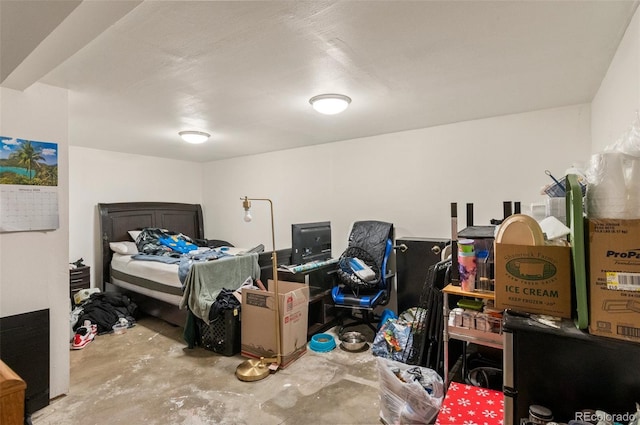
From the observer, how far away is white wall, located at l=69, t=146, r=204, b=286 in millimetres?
4383

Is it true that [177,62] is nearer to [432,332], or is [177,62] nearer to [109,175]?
[432,332]

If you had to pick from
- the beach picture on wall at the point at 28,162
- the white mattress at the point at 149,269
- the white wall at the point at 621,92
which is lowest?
the white mattress at the point at 149,269

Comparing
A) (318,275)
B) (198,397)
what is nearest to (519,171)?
(318,275)

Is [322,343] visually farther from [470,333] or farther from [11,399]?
[11,399]

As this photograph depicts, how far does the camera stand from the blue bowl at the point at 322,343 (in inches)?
122

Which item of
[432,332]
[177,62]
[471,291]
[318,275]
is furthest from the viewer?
[318,275]

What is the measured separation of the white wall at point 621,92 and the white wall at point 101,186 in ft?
18.9

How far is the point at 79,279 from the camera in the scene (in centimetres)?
412

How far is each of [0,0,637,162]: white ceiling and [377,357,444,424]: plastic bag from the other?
6.59 ft

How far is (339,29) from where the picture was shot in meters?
1.60

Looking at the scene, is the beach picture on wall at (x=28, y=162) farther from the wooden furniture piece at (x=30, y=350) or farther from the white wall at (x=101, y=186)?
the white wall at (x=101, y=186)

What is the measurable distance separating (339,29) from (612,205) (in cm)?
140

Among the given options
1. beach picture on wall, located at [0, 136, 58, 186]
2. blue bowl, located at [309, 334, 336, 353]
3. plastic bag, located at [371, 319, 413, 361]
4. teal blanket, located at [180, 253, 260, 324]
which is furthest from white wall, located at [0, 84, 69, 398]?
plastic bag, located at [371, 319, 413, 361]

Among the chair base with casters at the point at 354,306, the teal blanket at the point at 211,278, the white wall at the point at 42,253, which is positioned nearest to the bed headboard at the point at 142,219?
the teal blanket at the point at 211,278
